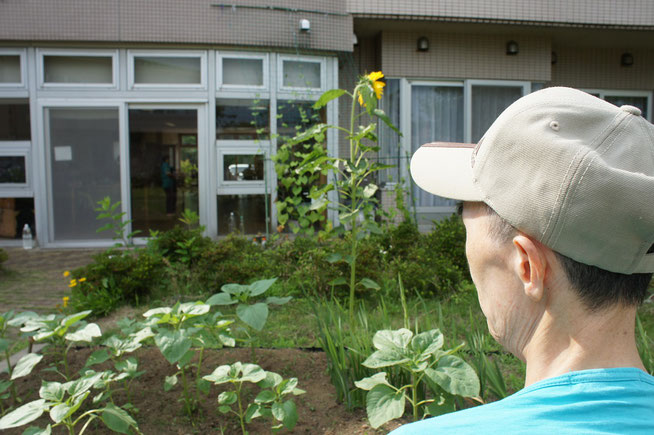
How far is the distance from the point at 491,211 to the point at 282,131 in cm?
803

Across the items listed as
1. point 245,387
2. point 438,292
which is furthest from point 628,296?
point 438,292

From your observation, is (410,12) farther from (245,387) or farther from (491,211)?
(491,211)

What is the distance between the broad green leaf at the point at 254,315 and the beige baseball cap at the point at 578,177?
1.50m

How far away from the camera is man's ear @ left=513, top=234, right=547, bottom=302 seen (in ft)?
2.68

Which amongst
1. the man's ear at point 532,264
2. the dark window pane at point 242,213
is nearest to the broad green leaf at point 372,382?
the man's ear at point 532,264

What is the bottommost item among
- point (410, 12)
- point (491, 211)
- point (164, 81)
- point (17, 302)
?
point (17, 302)

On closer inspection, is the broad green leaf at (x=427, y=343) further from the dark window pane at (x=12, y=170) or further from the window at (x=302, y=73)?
the dark window pane at (x=12, y=170)

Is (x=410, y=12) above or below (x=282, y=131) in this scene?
above

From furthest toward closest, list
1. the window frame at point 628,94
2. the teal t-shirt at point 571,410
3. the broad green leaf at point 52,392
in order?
the window frame at point 628,94 < the broad green leaf at point 52,392 < the teal t-shirt at point 571,410

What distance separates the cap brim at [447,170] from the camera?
36.3 inches

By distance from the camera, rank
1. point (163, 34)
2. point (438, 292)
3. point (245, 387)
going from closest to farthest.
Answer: point (245, 387) → point (438, 292) → point (163, 34)

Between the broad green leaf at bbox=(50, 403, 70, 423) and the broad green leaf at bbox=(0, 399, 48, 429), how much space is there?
0.04 metres

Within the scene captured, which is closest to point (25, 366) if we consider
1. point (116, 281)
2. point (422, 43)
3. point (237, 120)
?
point (116, 281)

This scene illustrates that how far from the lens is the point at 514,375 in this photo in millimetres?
2771
